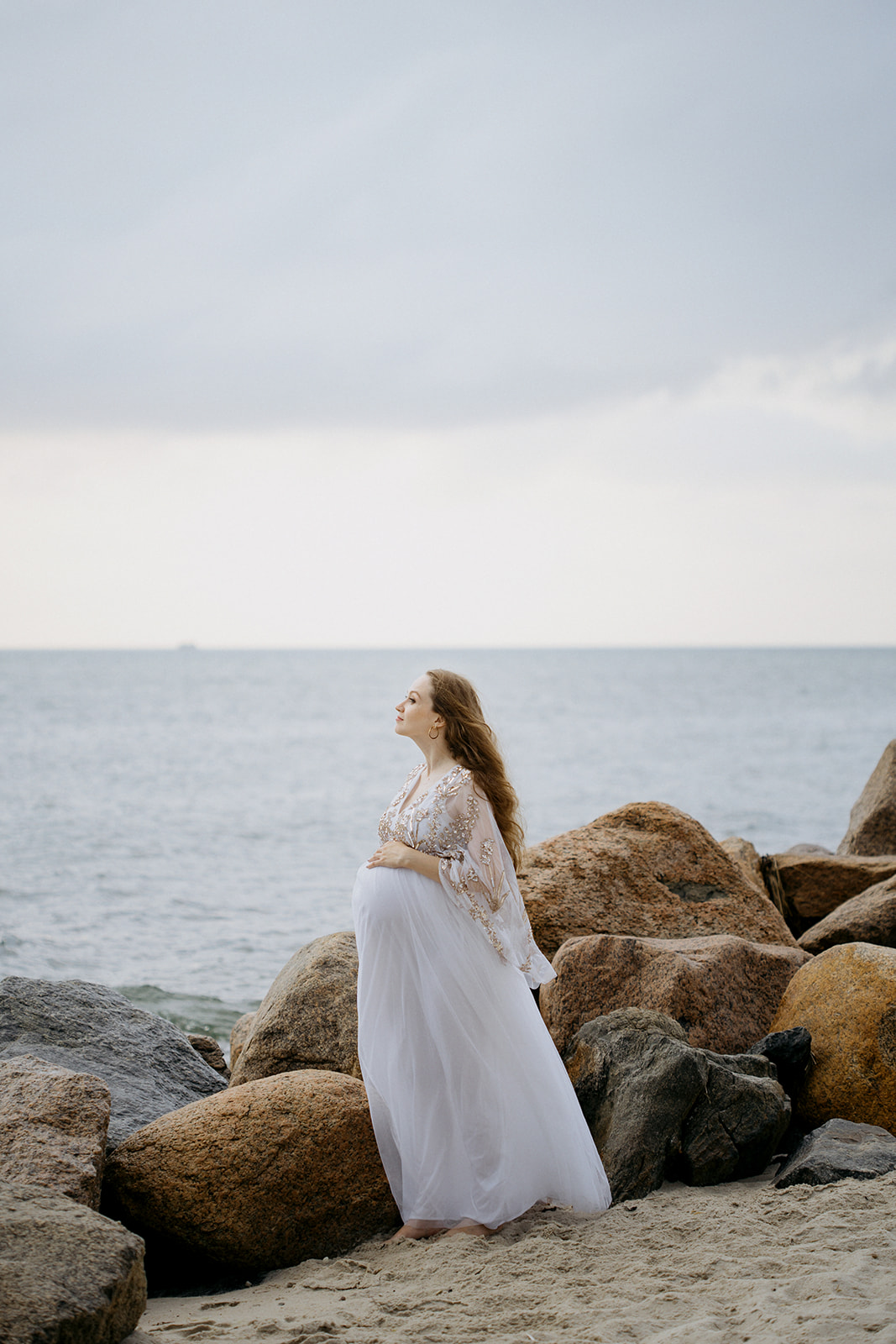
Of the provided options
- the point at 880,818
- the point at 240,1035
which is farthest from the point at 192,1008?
the point at 880,818

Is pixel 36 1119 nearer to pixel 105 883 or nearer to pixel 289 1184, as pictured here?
pixel 289 1184

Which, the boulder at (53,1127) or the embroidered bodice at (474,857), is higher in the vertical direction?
the embroidered bodice at (474,857)

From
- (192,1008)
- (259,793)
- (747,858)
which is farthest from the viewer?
(259,793)

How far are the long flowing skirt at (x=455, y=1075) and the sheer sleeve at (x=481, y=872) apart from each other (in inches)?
2.5

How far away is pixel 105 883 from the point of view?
55.7 ft

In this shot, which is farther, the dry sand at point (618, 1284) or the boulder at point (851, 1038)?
the boulder at point (851, 1038)

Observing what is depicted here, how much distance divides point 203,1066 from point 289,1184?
174 cm

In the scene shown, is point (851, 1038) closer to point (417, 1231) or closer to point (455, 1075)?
point (455, 1075)

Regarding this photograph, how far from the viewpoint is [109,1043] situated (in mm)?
5922

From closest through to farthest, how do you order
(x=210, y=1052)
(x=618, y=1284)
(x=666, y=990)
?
1. (x=618, y=1284)
2. (x=666, y=990)
3. (x=210, y=1052)

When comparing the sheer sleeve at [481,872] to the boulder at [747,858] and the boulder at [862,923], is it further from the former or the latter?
the boulder at [747,858]

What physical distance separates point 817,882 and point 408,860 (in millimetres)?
5615

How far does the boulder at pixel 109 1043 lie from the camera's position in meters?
5.60

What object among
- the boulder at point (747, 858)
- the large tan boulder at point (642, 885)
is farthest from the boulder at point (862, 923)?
the boulder at point (747, 858)
